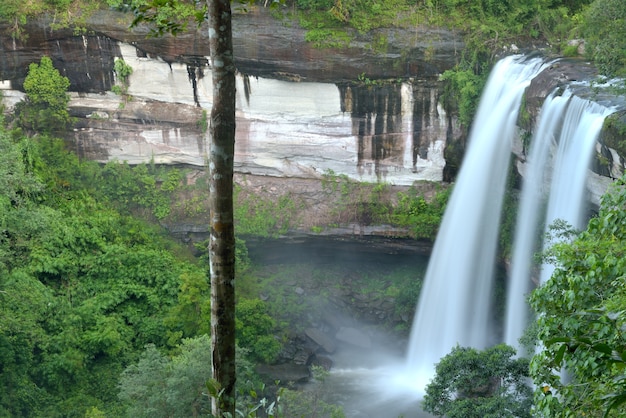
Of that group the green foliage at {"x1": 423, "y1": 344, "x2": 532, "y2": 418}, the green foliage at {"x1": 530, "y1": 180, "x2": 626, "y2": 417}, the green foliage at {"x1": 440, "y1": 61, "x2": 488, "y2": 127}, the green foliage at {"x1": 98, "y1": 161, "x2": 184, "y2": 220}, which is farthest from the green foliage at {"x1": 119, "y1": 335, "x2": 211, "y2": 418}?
the green foliage at {"x1": 440, "y1": 61, "x2": 488, "y2": 127}

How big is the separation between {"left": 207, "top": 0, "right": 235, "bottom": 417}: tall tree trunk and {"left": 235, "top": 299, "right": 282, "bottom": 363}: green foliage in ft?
31.2

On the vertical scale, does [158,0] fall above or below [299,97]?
above

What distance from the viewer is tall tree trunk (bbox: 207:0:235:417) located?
3.76 metres

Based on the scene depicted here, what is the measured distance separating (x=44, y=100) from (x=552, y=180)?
452 inches

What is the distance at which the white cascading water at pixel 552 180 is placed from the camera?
38.2ft

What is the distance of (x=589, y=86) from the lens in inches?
478

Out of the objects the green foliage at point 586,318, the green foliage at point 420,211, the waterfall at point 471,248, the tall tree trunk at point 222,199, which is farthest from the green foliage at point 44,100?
the tall tree trunk at point 222,199

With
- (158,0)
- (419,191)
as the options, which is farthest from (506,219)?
(158,0)

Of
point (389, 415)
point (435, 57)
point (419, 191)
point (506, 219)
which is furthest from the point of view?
point (419, 191)

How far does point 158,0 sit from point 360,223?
13712 millimetres

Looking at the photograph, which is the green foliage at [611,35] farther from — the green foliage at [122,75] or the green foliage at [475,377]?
the green foliage at [122,75]

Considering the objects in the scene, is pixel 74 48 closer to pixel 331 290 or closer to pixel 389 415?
pixel 331 290

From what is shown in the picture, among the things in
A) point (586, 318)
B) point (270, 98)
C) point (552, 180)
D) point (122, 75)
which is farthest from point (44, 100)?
point (586, 318)

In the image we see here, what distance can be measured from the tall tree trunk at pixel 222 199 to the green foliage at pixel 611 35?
8.76m
